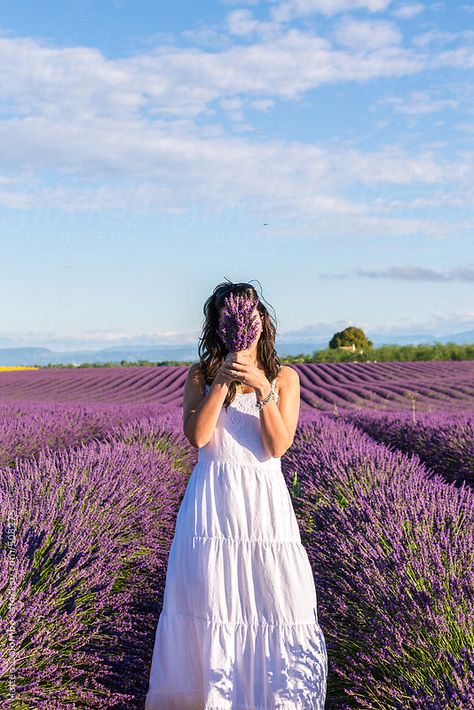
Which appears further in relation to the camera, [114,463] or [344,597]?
[114,463]

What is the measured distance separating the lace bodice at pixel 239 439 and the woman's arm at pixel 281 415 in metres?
0.04

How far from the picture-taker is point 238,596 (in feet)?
8.12

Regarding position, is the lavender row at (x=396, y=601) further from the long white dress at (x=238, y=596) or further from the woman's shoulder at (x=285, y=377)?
the woman's shoulder at (x=285, y=377)

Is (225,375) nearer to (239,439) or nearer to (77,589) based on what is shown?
(239,439)

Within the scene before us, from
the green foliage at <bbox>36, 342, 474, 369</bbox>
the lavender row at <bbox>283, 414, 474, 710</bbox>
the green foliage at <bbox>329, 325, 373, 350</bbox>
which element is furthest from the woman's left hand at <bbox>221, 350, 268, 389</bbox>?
the green foliage at <bbox>329, 325, 373, 350</bbox>

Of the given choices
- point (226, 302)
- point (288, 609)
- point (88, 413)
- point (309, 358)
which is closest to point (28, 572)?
point (288, 609)

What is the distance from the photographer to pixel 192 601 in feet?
8.22

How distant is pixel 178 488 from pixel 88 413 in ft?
14.8

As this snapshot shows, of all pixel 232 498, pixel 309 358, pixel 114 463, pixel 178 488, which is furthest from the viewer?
pixel 309 358

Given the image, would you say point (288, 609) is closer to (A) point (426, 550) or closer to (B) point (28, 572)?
(A) point (426, 550)

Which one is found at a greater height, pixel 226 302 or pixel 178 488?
pixel 226 302

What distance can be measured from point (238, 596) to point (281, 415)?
0.60 m

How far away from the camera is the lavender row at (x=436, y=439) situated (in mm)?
7395

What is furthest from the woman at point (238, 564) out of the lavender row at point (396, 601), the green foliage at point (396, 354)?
the green foliage at point (396, 354)
